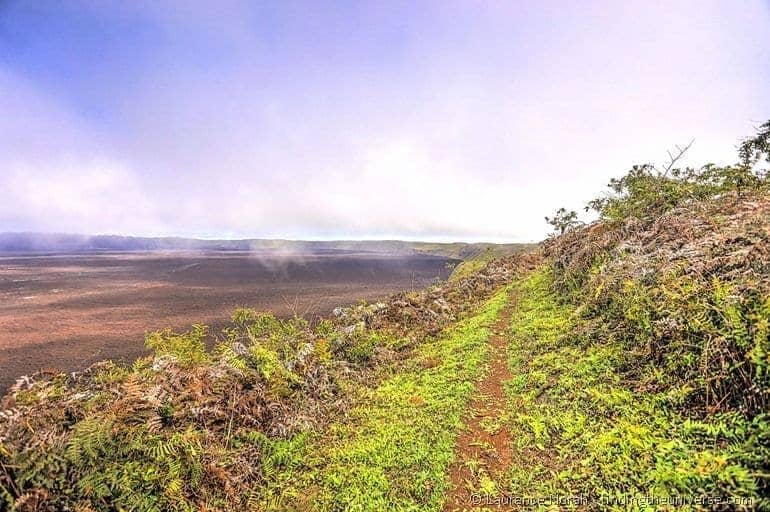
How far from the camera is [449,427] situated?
596cm

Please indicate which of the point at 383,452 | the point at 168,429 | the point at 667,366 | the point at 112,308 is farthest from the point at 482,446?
the point at 112,308

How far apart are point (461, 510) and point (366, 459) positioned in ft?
5.59

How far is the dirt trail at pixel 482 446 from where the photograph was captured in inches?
179

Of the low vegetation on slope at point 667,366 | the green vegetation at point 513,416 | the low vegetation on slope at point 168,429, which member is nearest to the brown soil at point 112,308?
the low vegetation on slope at point 168,429

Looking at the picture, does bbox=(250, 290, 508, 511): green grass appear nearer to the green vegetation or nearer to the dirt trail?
the green vegetation

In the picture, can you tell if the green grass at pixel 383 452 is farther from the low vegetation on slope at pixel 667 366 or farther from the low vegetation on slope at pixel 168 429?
the low vegetation on slope at pixel 667 366

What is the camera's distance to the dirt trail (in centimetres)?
455

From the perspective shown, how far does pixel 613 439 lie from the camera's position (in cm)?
436

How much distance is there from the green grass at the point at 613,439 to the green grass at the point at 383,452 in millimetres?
1081

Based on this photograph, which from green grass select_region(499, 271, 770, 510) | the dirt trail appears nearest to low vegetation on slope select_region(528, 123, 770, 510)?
green grass select_region(499, 271, 770, 510)

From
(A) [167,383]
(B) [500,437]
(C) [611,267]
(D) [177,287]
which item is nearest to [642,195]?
(C) [611,267]

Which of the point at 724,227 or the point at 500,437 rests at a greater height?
the point at 724,227

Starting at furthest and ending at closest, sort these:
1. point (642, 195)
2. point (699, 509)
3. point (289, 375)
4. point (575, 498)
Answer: point (642, 195), point (289, 375), point (575, 498), point (699, 509)

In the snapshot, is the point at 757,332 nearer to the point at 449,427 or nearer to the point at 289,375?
the point at 449,427
